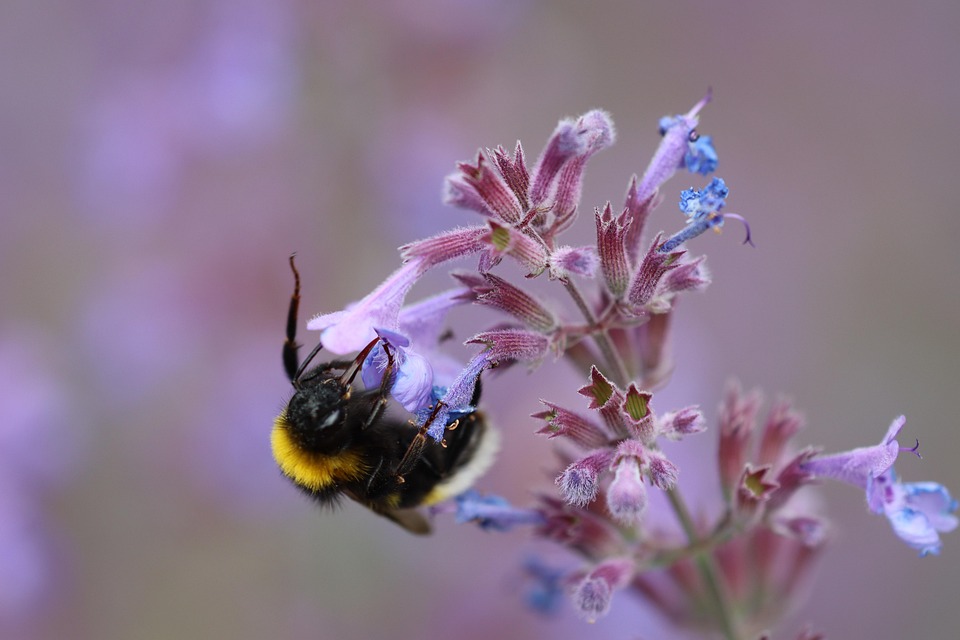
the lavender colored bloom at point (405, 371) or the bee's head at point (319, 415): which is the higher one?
the lavender colored bloom at point (405, 371)

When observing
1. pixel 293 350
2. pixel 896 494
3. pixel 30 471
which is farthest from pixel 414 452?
pixel 30 471

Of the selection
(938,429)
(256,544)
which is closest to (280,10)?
(256,544)

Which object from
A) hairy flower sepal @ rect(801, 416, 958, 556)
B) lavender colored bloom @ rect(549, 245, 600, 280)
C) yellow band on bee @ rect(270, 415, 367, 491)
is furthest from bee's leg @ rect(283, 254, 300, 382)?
hairy flower sepal @ rect(801, 416, 958, 556)

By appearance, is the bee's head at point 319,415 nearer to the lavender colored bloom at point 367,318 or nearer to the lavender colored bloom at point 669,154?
the lavender colored bloom at point 367,318

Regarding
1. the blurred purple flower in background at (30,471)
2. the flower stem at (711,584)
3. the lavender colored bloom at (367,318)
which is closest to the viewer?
the lavender colored bloom at (367,318)

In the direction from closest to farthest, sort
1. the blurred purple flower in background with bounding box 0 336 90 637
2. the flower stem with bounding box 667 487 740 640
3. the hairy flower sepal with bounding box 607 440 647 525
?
the hairy flower sepal with bounding box 607 440 647 525, the flower stem with bounding box 667 487 740 640, the blurred purple flower in background with bounding box 0 336 90 637

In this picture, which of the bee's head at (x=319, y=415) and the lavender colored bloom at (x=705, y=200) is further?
the bee's head at (x=319, y=415)

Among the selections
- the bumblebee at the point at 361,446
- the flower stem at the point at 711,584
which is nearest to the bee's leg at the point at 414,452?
the bumblebee at the point at 361,446

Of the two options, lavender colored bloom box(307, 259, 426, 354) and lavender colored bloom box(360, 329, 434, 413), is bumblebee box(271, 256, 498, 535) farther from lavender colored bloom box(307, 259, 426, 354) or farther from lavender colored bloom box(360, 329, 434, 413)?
lavender colored bloom box(307, 259, 426, 354)
